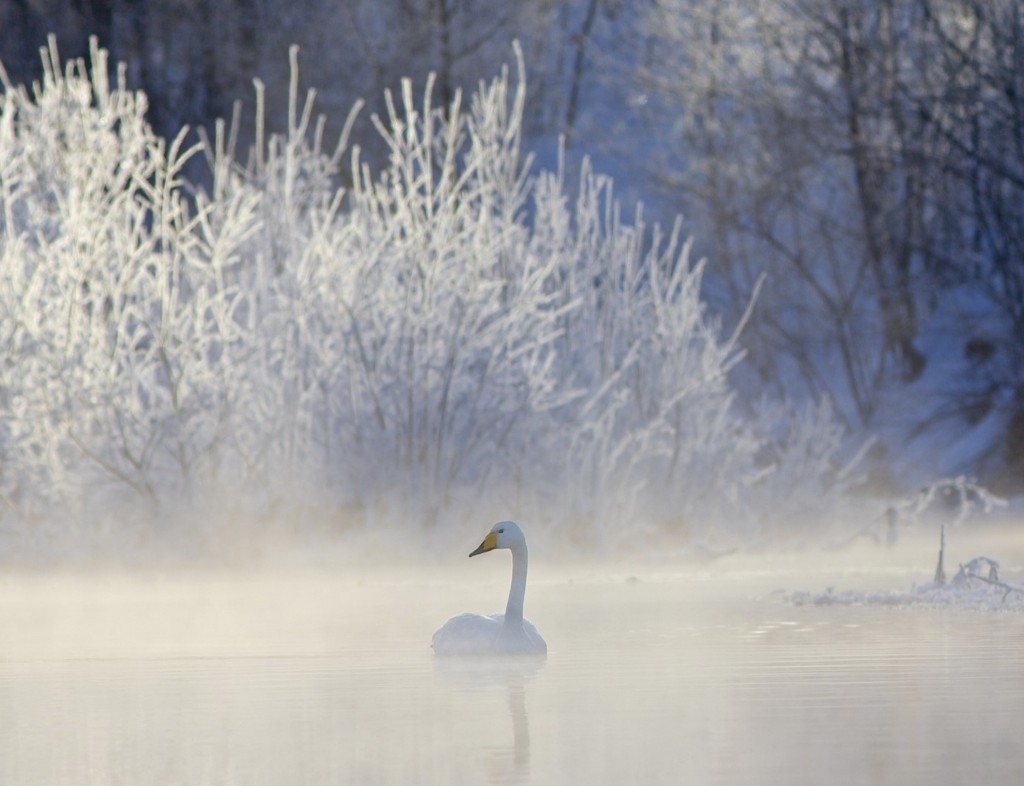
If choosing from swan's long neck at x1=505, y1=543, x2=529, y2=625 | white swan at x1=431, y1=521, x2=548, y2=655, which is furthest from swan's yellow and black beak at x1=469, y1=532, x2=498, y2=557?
white swan at x1=431, y1=521, x2=548, y2=655

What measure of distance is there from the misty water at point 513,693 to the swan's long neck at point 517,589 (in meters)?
0.26

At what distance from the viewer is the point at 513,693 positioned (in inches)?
299

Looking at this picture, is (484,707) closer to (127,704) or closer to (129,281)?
(127,704)

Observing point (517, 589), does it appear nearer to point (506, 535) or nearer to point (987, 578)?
point (506, 535)

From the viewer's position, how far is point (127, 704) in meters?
7.30

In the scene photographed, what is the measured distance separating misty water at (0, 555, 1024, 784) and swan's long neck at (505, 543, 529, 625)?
26cm

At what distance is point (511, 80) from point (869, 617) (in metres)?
22.0

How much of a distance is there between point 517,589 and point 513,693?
1.47 metres

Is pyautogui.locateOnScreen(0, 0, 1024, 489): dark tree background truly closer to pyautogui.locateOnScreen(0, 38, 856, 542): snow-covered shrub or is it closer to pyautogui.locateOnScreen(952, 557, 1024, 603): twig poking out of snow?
pyautogui.locateOnScreen(0, 38, 856, 542): snow-covered shrub

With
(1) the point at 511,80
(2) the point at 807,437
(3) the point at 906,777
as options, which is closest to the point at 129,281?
(2) the point at 807,437

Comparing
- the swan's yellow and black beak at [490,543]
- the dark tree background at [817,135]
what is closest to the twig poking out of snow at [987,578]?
→ the swan's yellow and black beak at [490,543]

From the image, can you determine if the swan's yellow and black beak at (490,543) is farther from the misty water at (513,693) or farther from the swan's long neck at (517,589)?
the misty water at (513,693)

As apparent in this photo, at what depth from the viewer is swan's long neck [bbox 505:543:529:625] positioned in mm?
8774

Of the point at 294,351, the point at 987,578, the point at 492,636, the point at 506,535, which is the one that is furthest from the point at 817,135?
the point at 492,636
